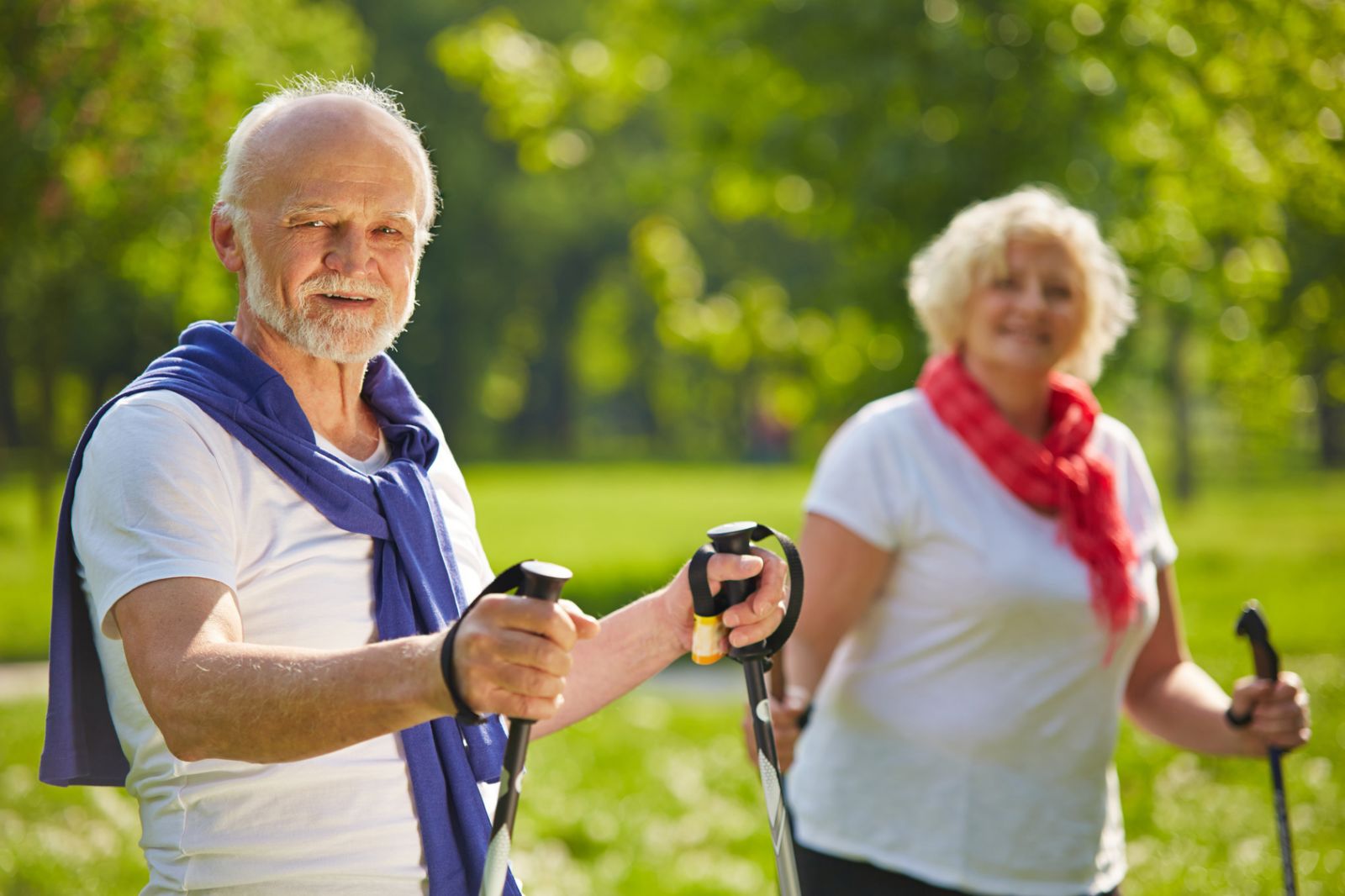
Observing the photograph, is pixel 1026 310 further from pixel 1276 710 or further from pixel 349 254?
pixel 349 254

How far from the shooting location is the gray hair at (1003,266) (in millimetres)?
3289

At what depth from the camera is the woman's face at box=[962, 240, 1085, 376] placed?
3.25m

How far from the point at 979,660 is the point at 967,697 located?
0.08 meters

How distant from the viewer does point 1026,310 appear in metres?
3.24

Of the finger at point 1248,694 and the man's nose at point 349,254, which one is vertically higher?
the man's nose at point 349,254

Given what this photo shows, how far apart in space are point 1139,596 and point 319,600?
1.88m

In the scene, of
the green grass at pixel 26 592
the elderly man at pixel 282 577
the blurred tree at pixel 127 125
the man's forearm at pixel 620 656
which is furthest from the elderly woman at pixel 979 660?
the green grass at pixel 26 592

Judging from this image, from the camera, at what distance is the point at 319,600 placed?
1927 mm

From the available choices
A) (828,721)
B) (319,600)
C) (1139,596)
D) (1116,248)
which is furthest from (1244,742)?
(1116,248)

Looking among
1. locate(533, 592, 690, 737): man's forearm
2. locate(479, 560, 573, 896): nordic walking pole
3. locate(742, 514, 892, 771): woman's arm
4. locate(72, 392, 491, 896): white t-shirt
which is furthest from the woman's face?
locate(479, 560, 573, 896): nordic walking pole

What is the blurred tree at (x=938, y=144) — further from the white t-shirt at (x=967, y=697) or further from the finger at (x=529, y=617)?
the finger at (x=529, y=617)

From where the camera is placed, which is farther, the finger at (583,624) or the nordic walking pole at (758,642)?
the nordic walking pole at (758,642)

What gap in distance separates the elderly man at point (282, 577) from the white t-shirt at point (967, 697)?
3.25 ft

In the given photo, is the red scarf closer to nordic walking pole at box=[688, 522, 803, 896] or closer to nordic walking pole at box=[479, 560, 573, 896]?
nordic walking pole at box=[688, 522, 803, 896]
